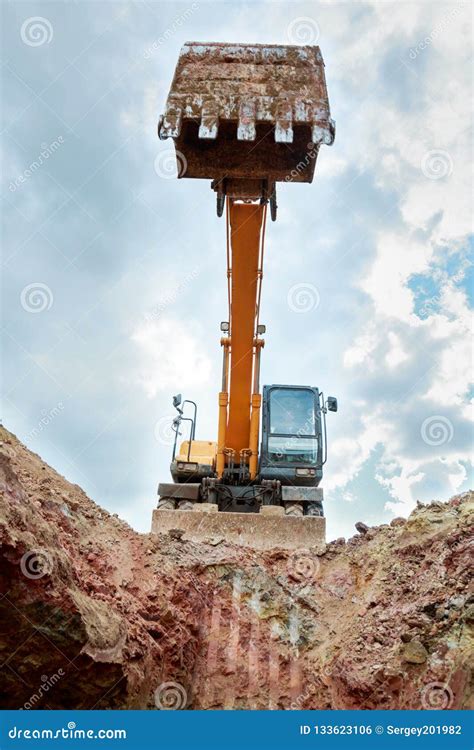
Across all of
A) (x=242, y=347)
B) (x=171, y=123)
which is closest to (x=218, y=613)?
(x=242, y=347)

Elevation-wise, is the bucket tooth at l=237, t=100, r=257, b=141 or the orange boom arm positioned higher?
the orange boom arm

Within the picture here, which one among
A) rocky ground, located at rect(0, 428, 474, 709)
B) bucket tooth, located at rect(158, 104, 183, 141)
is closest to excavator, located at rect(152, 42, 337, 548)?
bucket tooth, located at rect(158, 104, 183, 141)

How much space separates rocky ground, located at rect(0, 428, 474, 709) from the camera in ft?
14.7

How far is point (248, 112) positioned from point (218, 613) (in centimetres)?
532

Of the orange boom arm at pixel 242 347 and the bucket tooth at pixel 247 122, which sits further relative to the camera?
the orange boom arm at pixel 242 347

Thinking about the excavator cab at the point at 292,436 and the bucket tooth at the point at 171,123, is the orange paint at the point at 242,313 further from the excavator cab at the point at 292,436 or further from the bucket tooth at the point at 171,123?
the bucket tooth at the point at 171,123

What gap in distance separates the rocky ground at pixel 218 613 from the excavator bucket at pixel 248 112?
131 inches

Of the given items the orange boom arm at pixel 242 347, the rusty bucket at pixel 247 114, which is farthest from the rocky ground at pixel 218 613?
the rusty bucket at pixel 247 114

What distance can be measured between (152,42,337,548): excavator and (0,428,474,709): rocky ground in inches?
57.2

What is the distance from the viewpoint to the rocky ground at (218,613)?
4.48 m

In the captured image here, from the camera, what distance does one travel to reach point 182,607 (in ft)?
21.5

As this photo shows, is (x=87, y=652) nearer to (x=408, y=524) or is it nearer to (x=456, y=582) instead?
(x=456, y=582)

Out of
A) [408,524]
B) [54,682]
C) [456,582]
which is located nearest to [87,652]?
[54,682]

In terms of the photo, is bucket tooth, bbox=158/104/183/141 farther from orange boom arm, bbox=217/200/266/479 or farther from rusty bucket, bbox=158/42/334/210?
orange boom arm, bbox=217/200/266/479
